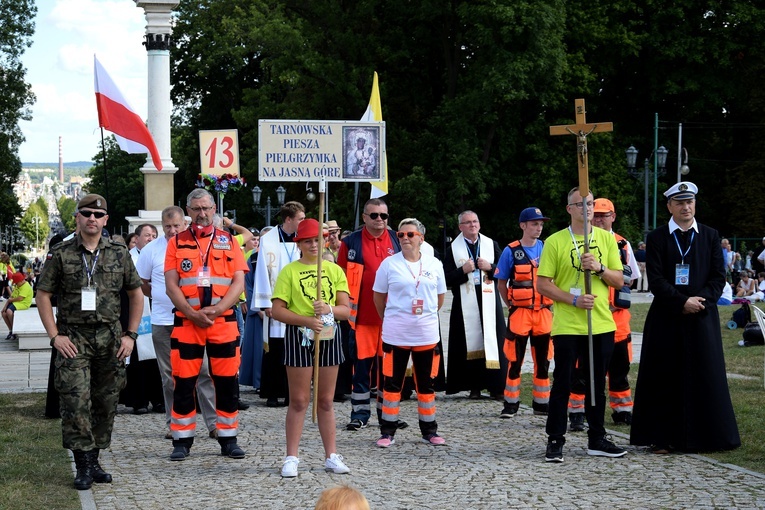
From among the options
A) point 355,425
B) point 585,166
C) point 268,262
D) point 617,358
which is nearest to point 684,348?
point 617,358

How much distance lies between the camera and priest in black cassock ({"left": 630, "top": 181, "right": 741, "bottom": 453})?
8656 millimetres

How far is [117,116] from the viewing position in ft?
49.5

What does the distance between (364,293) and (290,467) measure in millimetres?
2623

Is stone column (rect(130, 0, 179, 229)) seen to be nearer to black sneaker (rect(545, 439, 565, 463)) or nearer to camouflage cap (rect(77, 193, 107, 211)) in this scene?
camouflage cap (rect(77, 193, 107, 211))

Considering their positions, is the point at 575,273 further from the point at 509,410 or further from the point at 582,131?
the point at 509,410

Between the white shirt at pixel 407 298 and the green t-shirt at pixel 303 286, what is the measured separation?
3.59 ft

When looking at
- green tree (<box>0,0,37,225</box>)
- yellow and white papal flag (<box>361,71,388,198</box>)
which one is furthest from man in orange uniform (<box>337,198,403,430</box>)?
green tree (<box>0,0,37,225</box>)

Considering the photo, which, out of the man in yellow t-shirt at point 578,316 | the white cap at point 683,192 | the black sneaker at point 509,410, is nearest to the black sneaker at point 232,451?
the man in yellow t-shirt at point 578,316

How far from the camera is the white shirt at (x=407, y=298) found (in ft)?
30.0

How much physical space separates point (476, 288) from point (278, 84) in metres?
32.9

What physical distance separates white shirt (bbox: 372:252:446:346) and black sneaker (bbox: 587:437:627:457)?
1512 mm

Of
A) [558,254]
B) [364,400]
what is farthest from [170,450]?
[558,254]

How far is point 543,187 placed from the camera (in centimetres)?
3791

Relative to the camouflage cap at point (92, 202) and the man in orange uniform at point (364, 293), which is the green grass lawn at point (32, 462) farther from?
the man in orange uniform at point (364, 293)
